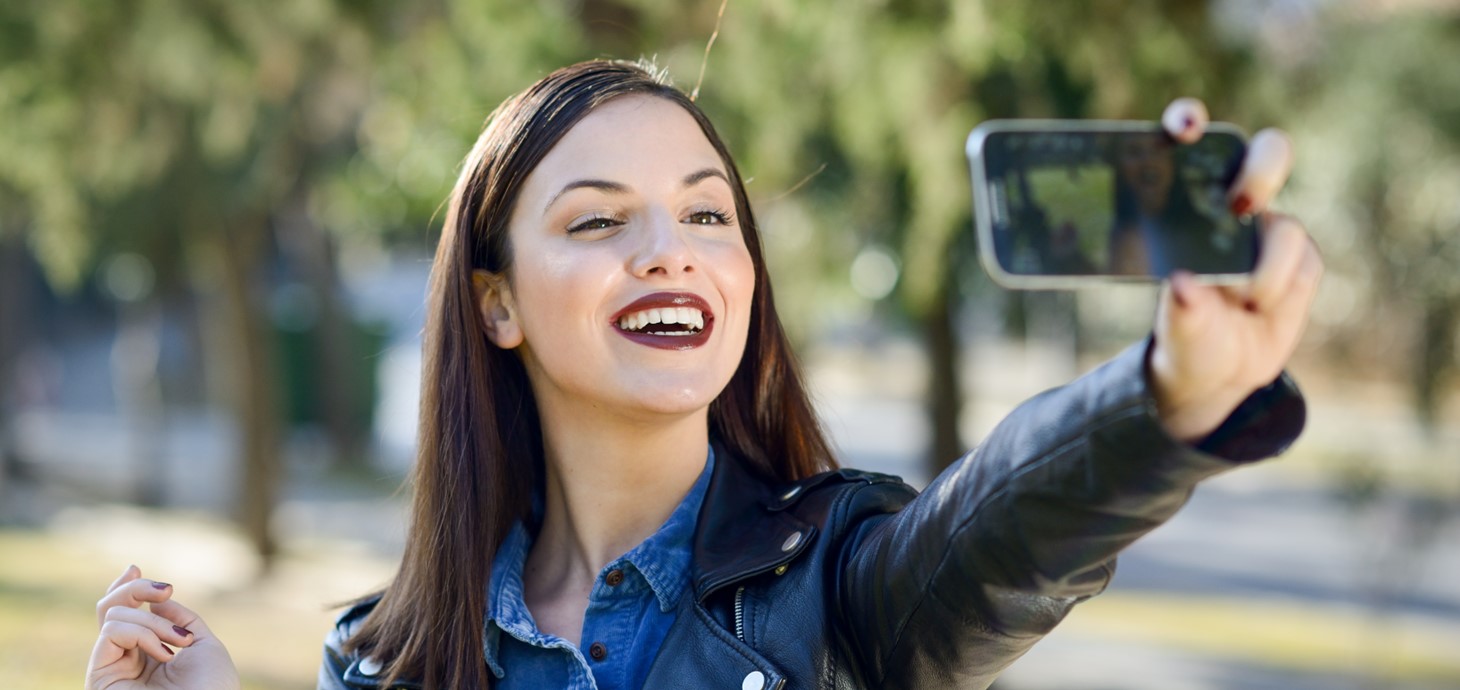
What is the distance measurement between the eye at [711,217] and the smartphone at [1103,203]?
68 cm

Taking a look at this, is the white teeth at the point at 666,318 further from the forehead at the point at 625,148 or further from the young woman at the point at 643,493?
the forehead at the point at 625,148

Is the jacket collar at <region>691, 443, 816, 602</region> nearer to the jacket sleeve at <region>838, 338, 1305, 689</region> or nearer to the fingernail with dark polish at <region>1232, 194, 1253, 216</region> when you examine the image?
the jacket sleeve at <region>838, 338, 1305, 689</region>

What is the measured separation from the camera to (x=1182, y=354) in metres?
1.12

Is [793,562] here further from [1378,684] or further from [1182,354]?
[1378,684]

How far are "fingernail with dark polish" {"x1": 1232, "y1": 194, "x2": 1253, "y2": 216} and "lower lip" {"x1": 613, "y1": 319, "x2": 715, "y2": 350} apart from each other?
0.77 metres

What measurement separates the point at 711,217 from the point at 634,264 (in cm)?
15

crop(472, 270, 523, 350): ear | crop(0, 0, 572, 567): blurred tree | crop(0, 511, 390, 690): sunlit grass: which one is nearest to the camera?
crop(472, 270, 523, 350): ear

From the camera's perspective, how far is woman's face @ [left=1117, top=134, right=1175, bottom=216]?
1.17m

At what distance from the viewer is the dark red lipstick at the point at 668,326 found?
1.75 meters

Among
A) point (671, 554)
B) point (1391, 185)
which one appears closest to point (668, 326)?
point (671, 554)

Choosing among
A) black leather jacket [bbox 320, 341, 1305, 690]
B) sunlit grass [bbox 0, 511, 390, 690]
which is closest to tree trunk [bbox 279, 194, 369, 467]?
sunlit grass [bbox 0, 511, 390, 690]

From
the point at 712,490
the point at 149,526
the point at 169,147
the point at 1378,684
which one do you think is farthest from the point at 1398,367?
the point at 712,490

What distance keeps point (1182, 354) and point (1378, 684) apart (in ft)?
23.8

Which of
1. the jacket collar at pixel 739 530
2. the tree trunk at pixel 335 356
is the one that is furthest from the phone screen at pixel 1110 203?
the tree trunk at pixel 335 356
